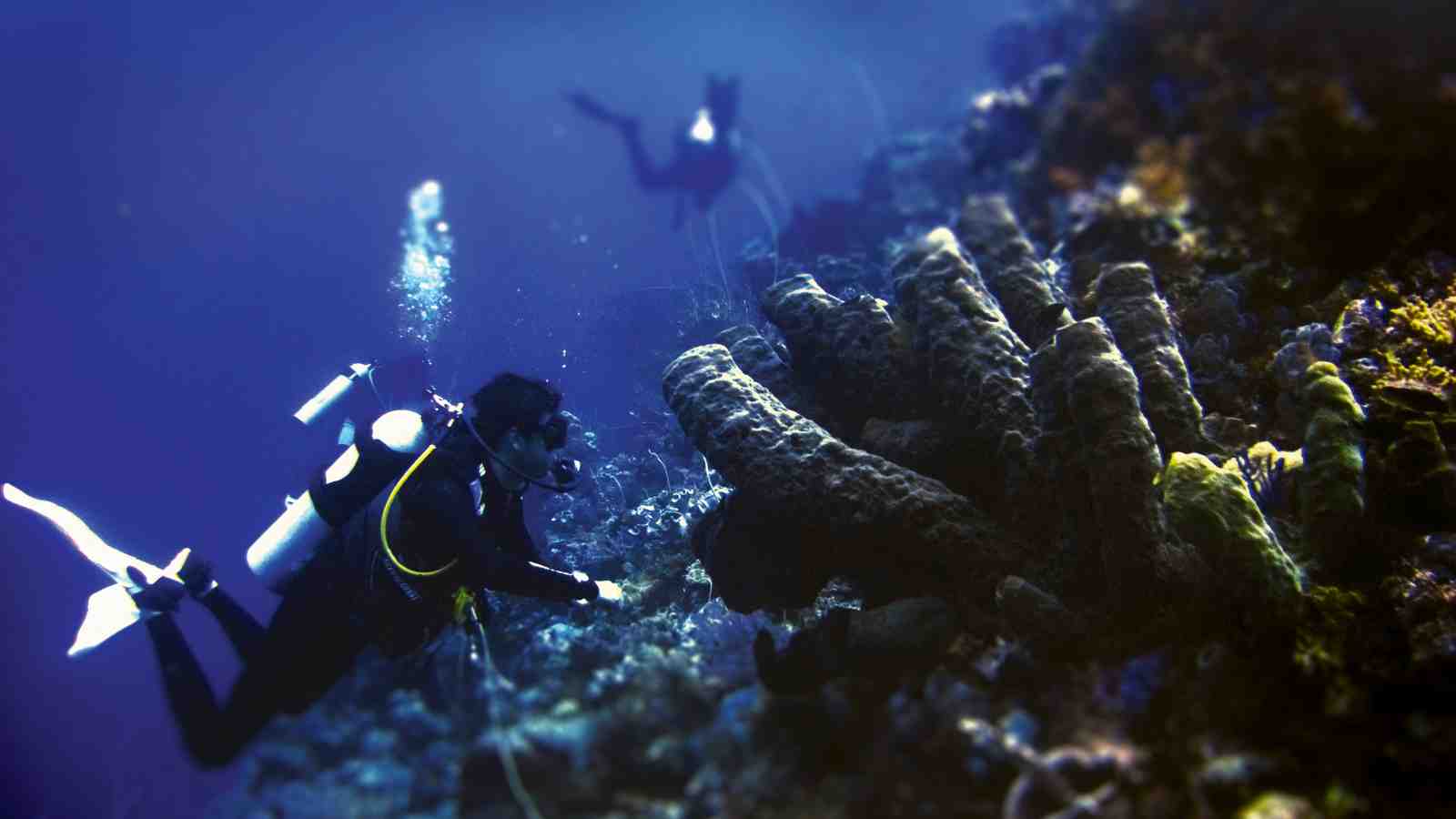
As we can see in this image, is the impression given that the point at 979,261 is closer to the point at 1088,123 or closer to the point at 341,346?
the point at 1088,123

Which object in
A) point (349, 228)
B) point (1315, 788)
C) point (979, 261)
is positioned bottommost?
point (1315, 788)

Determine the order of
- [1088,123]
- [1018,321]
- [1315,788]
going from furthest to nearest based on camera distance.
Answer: [1018,321]
[1088,123]
[1315,788]

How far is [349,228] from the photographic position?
137ft

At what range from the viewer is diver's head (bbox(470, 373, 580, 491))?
421 cm

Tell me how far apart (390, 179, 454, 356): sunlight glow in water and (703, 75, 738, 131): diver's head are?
31.5 feet

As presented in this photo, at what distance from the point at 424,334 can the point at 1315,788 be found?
837 inches

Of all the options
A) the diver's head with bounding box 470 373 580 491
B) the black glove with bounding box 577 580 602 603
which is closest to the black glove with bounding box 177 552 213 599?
the diver's head with bounding box 470 373 580 491

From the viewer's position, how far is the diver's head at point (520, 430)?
421 cm

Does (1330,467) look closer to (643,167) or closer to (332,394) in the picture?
(332,394)

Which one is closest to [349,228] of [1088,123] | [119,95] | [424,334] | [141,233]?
[141,233]

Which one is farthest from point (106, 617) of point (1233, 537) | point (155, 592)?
point (1233, 537)

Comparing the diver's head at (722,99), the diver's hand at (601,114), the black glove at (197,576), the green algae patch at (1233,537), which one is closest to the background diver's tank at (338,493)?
the black glove at (197,576)

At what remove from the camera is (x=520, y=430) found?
14.0ft

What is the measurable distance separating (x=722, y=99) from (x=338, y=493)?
1191 centimetres
